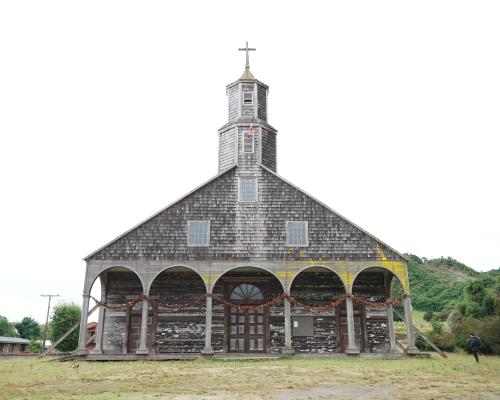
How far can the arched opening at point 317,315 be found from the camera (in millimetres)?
23875

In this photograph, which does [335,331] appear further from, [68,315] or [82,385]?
[68,315]

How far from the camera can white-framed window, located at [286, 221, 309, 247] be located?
2334 centimetres

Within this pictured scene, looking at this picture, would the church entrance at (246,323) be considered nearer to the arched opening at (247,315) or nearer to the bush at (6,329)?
the arched opening at (247,315)

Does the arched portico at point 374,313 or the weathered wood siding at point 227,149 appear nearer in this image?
the arched portico at point 374,313

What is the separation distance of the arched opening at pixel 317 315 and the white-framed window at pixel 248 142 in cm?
700

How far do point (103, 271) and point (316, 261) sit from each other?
388 inches

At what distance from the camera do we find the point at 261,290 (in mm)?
24375

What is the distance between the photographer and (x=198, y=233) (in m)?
23.6

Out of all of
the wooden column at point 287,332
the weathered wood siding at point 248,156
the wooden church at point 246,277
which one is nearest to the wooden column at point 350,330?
the wooden church at point 246,277

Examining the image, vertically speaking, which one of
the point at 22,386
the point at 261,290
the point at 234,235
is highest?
the point at 234,235

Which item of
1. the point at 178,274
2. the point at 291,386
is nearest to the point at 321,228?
the point at 178,274

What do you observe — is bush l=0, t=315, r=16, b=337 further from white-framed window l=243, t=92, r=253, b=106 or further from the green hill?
white-framed window l=243, t=92, r=253, b=106

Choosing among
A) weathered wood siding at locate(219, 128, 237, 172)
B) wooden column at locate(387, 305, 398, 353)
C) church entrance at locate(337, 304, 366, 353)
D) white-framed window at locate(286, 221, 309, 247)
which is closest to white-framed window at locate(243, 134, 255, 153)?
weathered wood siding at locate(219, 128, 237, 172)

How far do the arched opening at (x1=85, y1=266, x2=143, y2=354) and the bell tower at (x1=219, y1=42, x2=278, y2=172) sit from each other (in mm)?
7640
